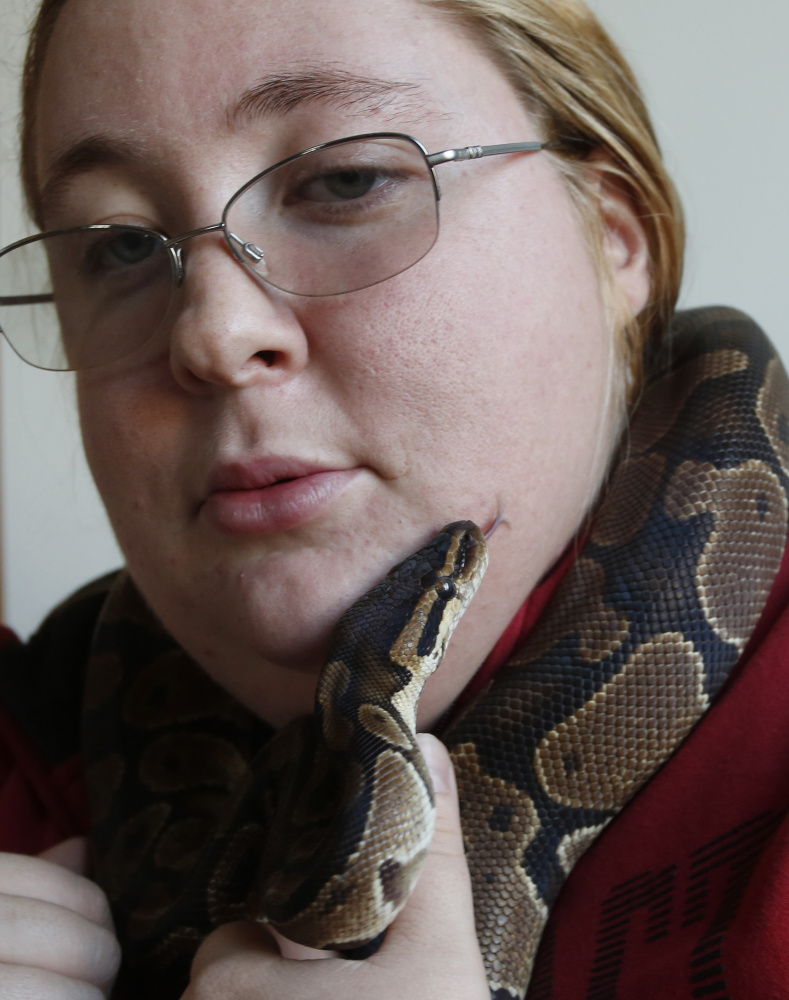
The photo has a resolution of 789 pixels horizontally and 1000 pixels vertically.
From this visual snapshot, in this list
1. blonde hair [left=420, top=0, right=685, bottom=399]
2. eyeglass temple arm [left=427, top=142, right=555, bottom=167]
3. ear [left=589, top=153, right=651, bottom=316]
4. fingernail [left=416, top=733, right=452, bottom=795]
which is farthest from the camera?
ear [left=589, top=153, right=651, bottom=316]

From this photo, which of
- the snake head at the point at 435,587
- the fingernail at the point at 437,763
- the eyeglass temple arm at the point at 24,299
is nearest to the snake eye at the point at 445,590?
the snake head at the point at 435,587

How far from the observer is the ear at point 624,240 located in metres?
1.19

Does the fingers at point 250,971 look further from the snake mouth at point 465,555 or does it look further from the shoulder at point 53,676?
the shoulder at point 53,676

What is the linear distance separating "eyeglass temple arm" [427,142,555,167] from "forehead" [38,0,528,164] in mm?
46

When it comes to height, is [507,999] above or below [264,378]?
below

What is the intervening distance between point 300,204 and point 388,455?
0.29 meters

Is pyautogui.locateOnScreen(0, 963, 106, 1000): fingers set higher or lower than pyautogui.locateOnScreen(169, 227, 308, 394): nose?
lower

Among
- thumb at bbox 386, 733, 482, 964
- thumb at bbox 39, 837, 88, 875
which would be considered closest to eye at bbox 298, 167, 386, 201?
thumb at bbox 386, 733, 482, 964

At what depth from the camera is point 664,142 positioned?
2.19m

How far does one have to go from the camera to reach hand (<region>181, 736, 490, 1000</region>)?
2.34ft

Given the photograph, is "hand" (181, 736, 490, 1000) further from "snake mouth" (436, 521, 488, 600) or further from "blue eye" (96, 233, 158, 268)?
"blue eye" (96, 233, 158, 268)

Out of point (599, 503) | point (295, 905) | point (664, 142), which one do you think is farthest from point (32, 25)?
point (664, 142)

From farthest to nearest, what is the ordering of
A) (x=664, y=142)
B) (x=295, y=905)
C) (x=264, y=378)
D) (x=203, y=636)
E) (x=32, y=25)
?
(x=664, y=142) → (x=32, y=25) → (x=203, y=636) → (x=264, y=378) → (x=295, y=905)

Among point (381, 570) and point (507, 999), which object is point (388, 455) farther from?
point (507, 999)
